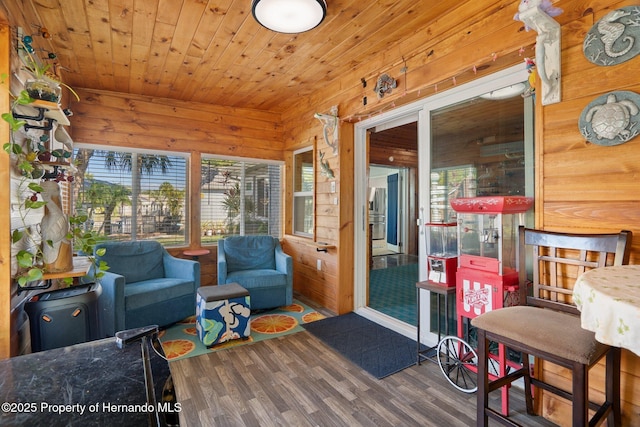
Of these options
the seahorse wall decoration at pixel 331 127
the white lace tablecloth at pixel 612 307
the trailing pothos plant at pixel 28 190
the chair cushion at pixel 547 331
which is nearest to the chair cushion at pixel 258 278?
the trailing pothos plant at pixel 28 190

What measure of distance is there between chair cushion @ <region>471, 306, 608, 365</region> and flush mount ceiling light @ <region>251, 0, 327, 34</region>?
201 centimetres

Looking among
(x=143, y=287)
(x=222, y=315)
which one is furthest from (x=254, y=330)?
(x=143, y=287)

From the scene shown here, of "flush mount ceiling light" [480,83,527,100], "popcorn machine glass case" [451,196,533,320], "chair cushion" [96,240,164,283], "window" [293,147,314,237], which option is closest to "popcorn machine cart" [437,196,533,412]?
"popcorn machine glass case" [451,196,533,320]

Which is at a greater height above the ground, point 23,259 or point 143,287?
point 23,259

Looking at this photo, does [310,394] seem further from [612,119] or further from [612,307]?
[612,119]

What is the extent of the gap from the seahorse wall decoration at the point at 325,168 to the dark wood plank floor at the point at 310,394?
1.89 meters

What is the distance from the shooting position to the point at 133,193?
12.6 feet

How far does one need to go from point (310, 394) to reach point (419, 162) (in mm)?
2024

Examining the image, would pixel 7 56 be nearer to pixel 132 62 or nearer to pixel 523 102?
pixel 132 62

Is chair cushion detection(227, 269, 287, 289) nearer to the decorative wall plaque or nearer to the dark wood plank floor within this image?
the dark wood plank floor

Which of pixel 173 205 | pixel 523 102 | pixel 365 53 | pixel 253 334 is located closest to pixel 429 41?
pixel 365 53

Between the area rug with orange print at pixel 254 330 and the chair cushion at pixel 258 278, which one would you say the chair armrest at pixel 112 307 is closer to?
the area rug with orange print at pixel 254 330

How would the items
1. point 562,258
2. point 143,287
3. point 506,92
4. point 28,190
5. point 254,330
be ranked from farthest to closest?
point 254,330 → point 143,287 → point 506,92 → point 28,190 → point 562,258

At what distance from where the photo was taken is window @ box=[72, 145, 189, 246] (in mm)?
3615
